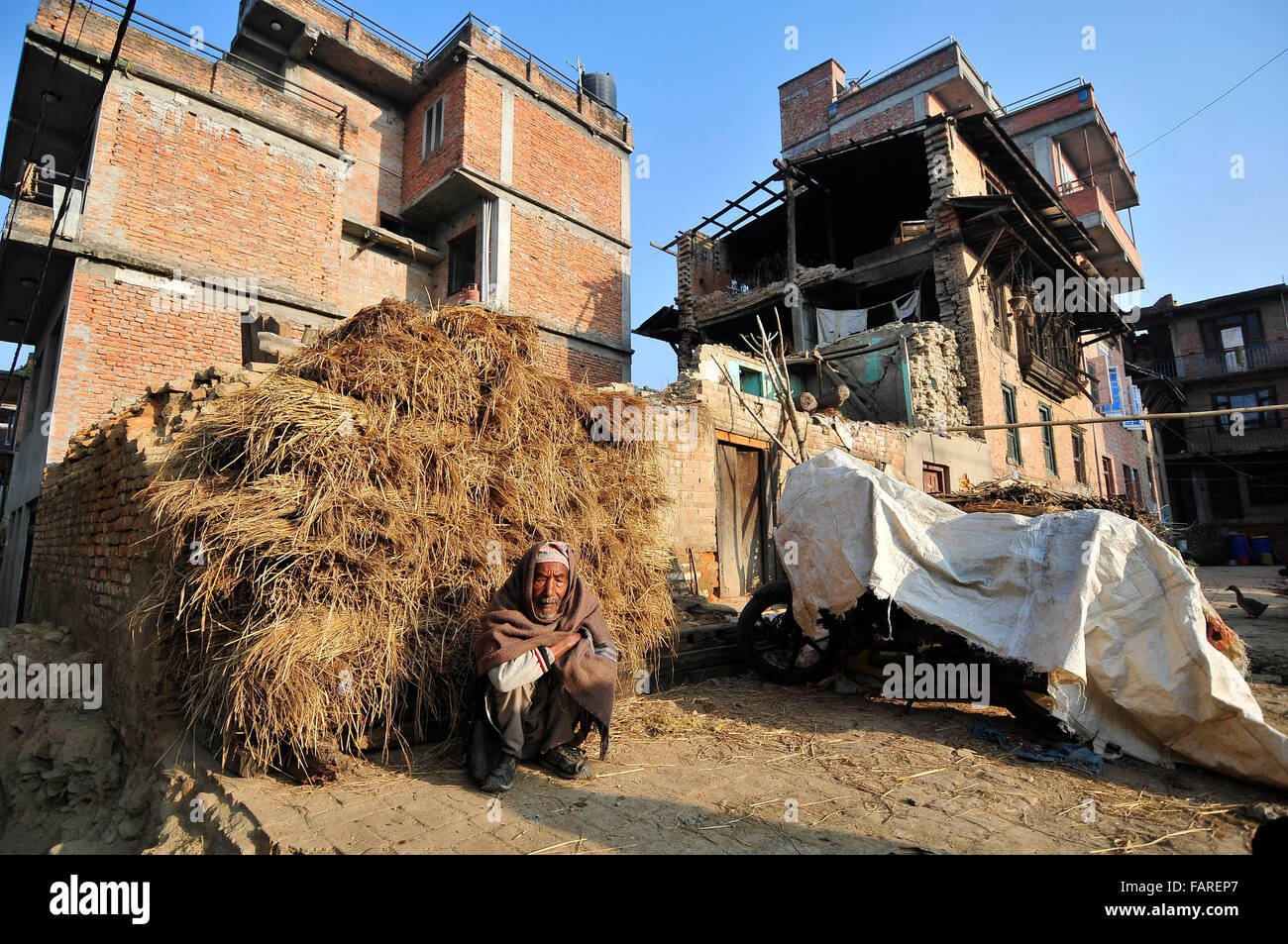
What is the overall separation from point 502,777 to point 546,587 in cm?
97

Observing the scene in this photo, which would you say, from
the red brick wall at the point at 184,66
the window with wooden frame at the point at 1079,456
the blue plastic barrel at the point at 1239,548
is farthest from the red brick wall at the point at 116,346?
the blue plastic barrel at the point at 1239,548

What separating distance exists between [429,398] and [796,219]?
1923 cm

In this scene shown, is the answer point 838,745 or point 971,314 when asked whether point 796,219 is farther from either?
point 838,745

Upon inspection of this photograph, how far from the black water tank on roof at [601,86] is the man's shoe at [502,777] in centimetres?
2011

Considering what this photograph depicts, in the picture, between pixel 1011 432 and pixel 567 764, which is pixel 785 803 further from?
pixel 1011 432

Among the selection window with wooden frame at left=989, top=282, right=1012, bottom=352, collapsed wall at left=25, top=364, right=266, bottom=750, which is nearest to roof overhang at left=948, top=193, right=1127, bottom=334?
window with wooden frame at left=989, top=282, right=1012, bottom=352

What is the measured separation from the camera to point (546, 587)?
336 cm

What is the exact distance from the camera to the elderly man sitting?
123 inches

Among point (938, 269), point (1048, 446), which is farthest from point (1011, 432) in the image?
point (938, 269)

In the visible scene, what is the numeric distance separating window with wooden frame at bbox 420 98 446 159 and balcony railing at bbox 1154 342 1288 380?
36363 millimetres

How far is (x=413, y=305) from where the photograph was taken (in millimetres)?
3963

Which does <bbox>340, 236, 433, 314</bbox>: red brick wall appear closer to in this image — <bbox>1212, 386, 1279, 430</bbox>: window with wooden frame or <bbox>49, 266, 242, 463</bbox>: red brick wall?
<bbox>49, 266, 242, 463</bbox>: red brick wall
